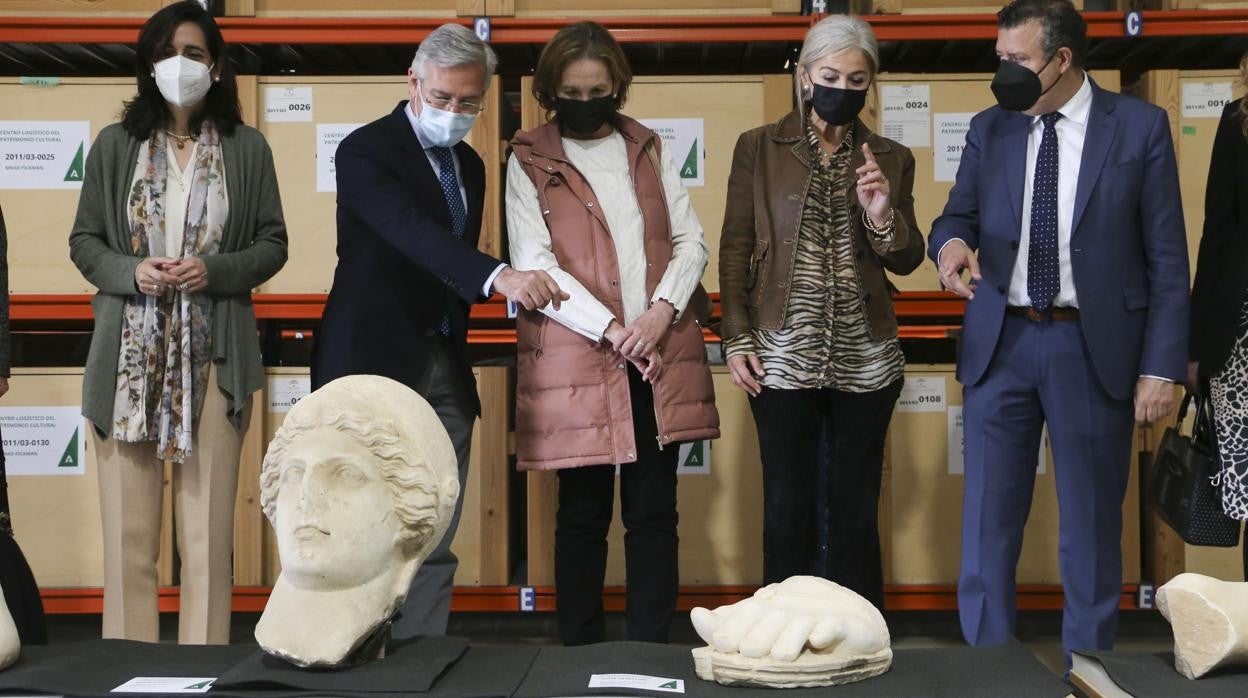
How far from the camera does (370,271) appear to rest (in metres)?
2.67

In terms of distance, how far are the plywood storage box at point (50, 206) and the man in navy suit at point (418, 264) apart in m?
1.57

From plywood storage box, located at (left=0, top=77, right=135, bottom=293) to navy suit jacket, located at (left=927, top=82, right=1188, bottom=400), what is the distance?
2.79m

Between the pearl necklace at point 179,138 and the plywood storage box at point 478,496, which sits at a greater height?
the pearl necklace at point 179,138

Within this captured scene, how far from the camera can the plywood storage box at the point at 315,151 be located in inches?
152

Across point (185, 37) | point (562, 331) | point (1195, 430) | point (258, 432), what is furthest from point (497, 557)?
point (1195, 430)

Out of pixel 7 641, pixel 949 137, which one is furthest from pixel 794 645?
pixel 949 137

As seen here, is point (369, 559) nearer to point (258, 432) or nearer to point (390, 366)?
point (390, 366)

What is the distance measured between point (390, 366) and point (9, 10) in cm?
228

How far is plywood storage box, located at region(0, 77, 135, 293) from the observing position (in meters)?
3.84

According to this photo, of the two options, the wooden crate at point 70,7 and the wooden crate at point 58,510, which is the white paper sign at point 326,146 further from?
the wooden crate at point 58,510

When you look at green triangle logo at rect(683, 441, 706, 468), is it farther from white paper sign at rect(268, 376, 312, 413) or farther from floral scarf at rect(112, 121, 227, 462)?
floral scarf at rect(112, 121, 227, 462)

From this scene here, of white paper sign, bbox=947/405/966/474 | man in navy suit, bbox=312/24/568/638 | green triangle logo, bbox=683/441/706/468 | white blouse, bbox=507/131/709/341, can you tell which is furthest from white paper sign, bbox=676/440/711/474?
man in navy suit, bbox=312/24/568/638

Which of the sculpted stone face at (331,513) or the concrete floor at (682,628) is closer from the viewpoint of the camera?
the sculpted stone face at (331,513)

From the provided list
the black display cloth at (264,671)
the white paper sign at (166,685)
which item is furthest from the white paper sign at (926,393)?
the white paper sign at (166,685)
